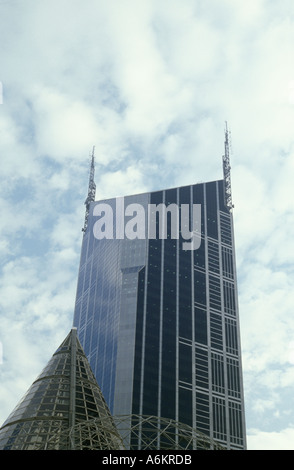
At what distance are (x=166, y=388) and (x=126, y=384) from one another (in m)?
10.9

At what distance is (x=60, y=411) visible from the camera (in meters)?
73.6

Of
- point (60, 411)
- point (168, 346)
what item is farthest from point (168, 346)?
point (60, 411)

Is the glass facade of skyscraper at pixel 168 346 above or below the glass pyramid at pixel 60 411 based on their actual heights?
above

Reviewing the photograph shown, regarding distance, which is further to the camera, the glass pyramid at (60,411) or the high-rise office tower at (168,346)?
the high-rise office tower at (168,346)

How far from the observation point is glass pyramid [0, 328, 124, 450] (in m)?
68.6

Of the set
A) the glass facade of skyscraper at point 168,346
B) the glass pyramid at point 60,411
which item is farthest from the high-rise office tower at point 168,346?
the glass pyramid at point 60,411

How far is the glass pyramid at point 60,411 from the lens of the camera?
2702 inches

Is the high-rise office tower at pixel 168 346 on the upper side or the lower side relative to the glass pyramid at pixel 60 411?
upper

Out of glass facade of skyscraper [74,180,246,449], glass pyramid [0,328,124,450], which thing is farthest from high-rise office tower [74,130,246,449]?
glass pyramid [0,328,124,450]

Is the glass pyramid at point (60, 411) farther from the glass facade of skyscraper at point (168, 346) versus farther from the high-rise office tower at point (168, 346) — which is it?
the glass facade of skyscraper at point (168, 346)

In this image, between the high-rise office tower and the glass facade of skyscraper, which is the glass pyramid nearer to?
the high-rise office tower

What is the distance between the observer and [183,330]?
185375 mm
